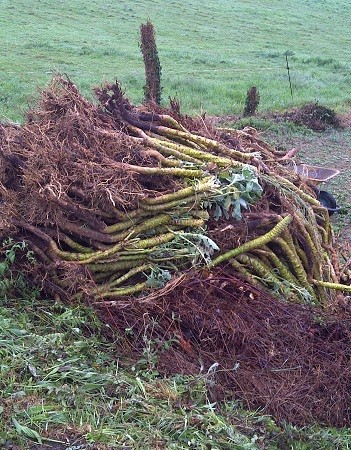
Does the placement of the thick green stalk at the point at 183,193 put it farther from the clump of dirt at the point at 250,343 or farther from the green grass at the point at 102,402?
the green grass at the point at 102,402

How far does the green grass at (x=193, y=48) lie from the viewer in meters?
14.5

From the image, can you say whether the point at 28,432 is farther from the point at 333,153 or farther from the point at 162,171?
the point at 333,153

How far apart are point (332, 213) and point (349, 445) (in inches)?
153

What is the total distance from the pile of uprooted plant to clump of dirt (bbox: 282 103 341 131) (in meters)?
7.33

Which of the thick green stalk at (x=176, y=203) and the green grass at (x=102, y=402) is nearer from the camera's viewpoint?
the green grass at (x=102, y=402)

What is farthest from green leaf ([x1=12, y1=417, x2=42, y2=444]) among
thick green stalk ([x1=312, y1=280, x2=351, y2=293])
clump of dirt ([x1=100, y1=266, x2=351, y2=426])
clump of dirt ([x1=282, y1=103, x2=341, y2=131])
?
clump of dirt ([x1=282, y1=103, x2=341, y2=131])

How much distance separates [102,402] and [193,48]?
2172 cm

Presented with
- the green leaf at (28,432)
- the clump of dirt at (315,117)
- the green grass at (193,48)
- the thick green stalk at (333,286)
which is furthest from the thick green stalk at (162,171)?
the clump of dirt at (315,117)

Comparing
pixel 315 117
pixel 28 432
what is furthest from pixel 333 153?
pixel 28 432

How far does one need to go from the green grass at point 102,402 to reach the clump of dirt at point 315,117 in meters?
8.91

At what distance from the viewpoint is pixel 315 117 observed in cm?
1181

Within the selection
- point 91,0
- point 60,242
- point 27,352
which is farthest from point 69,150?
point 91,0

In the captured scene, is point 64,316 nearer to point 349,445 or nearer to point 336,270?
point 349,445

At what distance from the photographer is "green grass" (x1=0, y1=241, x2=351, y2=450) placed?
8.52 ft
